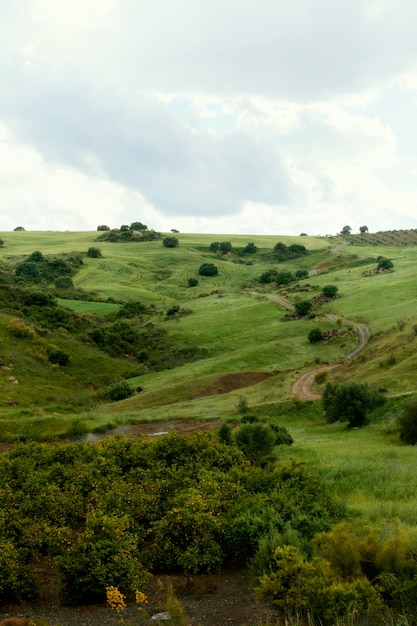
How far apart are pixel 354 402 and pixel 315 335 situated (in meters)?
37.7

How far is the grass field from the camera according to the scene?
24.8 meters

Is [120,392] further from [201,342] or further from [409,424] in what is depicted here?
[409,424]

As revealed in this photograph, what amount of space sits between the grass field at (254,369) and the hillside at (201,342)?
0.72 ft

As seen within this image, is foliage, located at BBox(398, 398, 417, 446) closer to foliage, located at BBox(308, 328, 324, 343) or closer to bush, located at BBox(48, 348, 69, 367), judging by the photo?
foliage, located at BBox(308, 328, 324, 343)

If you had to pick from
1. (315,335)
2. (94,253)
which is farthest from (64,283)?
(315,335)

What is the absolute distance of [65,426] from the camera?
39844mm

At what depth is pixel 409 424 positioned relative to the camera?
27969 millimetres

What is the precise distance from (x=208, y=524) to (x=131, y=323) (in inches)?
3131

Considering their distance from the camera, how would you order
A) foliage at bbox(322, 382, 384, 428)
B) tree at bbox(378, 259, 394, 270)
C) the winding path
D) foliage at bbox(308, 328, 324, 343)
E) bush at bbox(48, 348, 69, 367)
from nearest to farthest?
foliage at bbox(322, 382, 384, 428), the winding path, bush at bbox(48, 348, 69, 367), foliage at bbox(308, 328, 324, 343), tree at bbox(378, 259, 394, 270)

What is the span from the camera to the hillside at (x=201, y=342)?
47.5 m

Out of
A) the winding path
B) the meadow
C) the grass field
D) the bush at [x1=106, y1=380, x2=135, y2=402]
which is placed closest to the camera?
the grass field

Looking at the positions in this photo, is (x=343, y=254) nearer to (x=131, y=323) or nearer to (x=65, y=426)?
(x=131, y=323)

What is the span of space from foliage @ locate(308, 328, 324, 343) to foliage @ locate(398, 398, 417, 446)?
42.7m

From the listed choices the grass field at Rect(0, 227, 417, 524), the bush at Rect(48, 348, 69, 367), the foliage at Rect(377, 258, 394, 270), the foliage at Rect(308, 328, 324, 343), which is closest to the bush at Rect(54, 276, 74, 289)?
the grass field at Rect(0, 227, 417, 524)
